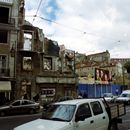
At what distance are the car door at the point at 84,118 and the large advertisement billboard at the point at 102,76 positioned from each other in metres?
44.7

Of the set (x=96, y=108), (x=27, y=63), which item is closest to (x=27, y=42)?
(x=27, y=63)

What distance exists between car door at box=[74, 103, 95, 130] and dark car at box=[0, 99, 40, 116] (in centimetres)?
1774

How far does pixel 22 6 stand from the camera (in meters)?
40.6

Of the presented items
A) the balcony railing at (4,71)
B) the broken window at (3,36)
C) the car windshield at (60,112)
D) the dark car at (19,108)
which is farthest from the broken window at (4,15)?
the car windshield at (60,112)

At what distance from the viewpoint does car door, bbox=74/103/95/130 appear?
991 centimetres

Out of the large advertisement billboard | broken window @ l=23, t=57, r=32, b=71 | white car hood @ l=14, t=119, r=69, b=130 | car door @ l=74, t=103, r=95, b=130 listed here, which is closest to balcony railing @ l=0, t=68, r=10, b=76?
broken window @ l=23, t=57, r=32, b=71

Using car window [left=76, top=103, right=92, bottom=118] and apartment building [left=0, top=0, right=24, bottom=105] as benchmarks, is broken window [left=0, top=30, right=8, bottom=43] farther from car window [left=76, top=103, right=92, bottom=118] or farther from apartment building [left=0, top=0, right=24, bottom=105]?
car window [left=76, top=103, right=92, bottom=118]

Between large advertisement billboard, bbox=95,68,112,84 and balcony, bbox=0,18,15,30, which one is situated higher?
balcony, bbox=0,18,15,30

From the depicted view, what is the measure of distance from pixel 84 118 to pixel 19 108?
19363 mm

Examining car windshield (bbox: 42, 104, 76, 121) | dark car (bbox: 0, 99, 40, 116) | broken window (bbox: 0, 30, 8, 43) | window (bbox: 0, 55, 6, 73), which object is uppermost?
broken window (bbox: 0, 30, 8, 43)

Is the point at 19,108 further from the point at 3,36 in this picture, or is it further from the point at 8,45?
the point at 3,36

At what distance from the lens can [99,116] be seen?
37.0 ft

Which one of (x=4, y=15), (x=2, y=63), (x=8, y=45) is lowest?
(x=2, y=63)

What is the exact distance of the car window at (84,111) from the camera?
33.5 feet
